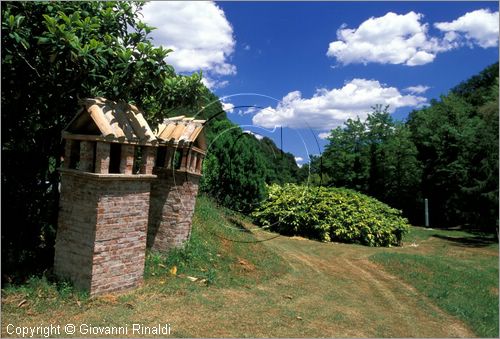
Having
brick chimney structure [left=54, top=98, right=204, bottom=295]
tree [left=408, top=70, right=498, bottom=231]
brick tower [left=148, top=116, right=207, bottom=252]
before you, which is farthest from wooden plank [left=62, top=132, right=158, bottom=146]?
tree [left=408, top=70, right=498, bottom=231]

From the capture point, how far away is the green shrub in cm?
2092

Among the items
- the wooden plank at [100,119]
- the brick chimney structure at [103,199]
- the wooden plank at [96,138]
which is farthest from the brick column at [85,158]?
the wooden plank at [100,119]

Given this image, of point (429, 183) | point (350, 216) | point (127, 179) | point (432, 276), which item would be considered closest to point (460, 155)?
point (429, 183)

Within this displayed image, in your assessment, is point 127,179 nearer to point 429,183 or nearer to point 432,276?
point 432,276

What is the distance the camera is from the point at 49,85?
8.56 m

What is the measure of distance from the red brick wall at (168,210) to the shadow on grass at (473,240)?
63.3 ft

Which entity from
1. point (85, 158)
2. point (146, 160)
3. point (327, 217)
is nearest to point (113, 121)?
point (85, 158)

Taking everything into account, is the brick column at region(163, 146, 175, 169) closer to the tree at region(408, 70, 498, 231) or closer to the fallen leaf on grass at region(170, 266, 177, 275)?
the fallen leaf on grass at region(170, 266, 177, 275)

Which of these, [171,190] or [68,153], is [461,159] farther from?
[68,153]

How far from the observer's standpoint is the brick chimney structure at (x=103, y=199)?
318 inches

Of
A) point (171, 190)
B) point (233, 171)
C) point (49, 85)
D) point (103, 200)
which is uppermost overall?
point (49, 85)

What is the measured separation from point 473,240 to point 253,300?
21708 millimetres

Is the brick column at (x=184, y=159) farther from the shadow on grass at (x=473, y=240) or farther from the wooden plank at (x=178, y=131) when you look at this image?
the shadow on grass at (x=473, y=240)

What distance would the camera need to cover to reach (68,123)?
29.6ft
